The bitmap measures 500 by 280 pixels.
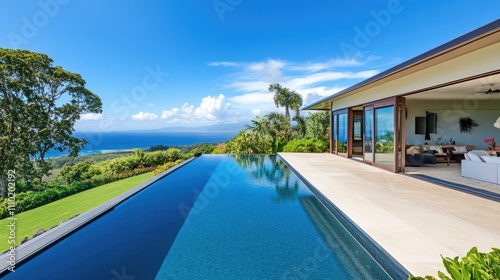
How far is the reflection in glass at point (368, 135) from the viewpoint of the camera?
10.5 m

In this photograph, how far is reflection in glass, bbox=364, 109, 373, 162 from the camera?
10531 millimetres

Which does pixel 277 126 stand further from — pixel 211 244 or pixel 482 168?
pixel 211 244

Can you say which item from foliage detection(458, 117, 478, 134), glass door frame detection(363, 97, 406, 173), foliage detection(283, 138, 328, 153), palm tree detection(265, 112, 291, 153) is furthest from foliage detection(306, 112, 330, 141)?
glass door frame detection(363, 97, 406, 173)

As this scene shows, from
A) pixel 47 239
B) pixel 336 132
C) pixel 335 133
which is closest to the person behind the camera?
pixel 47 239

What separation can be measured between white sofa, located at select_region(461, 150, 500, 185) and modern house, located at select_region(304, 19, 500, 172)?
1.70 m

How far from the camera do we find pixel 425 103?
12.9m

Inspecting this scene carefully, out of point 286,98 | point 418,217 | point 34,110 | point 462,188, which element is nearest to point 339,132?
point 462,188

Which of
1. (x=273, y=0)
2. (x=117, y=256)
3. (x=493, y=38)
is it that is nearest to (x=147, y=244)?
(x=117, y=256)

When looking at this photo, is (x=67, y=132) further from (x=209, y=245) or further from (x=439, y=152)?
(x=439, y=152)

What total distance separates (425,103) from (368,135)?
4554mm

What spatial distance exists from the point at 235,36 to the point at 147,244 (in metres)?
17.7

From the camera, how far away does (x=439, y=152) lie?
36.7ft

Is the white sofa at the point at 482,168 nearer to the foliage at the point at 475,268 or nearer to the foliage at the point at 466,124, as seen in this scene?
the foliage at the point at 475,268

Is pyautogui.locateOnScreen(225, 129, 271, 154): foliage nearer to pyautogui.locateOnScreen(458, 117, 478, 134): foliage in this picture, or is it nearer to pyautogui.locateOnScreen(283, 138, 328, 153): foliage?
pyautogui.locateOnScreen(283, 138, 328, 153): foliage
